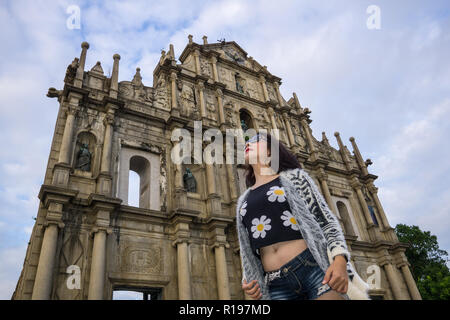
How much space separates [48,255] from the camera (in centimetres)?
800

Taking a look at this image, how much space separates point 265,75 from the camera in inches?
783

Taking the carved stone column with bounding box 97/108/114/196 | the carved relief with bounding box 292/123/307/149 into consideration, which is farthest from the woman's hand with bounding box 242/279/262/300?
the carved relief with bounding box 292/123/307/149

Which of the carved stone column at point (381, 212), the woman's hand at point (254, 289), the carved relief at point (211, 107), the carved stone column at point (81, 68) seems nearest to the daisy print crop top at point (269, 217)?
the woman's hand at point (254, 289)

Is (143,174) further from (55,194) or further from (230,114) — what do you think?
(230,114)

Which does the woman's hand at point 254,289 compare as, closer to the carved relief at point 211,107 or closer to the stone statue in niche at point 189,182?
the stone statue in niche at point 189,182

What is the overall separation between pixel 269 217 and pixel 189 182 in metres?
9.20

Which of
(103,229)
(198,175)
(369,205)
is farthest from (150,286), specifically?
(369,205)

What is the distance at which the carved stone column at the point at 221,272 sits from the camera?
32.6ft

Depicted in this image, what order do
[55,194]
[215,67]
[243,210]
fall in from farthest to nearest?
[215,67], [55,194], [243,210]

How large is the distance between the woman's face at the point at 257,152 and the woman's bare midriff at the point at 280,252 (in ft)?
3.19

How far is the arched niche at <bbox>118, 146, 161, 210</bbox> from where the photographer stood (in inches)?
438

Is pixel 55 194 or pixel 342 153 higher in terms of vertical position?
pixel 342 153

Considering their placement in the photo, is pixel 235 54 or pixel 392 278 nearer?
pixel 392 278

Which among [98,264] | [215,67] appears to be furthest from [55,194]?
[215,67]
